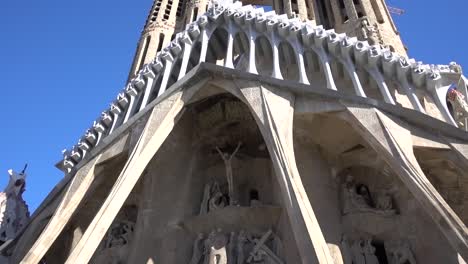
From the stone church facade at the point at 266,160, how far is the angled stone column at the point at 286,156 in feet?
0.08

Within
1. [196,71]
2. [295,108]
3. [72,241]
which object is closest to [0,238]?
[72,241]

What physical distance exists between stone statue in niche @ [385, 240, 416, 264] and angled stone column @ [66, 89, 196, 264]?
4327 mm

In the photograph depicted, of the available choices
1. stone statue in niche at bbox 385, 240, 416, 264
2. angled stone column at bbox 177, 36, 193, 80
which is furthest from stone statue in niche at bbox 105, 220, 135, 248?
stone statue in niche at bbox 385, 240, 416, 264

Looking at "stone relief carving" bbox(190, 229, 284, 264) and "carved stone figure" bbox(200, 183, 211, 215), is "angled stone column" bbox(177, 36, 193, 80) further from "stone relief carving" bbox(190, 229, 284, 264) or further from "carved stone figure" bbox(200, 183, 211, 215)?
"stone relief carving" bbox(190, 229, 284, 264)

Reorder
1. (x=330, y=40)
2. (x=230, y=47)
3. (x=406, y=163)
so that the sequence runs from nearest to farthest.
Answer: (x=406, y=163) → (x=330, y=40) → (x=230, y=47)

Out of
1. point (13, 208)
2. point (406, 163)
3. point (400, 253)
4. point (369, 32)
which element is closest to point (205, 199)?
point (400, 253)

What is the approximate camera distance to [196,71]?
30.5 feet

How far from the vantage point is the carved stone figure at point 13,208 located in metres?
10.6

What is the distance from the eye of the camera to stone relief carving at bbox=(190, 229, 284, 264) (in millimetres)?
7953

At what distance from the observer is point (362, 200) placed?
8.35m

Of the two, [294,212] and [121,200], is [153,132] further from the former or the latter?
[294,212]

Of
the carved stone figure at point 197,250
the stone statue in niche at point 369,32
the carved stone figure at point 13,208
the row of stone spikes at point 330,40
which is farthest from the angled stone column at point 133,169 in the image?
the stone statue in niche at point 369,32

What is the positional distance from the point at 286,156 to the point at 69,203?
4098 millimetres

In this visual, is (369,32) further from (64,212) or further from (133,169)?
(64,212)
